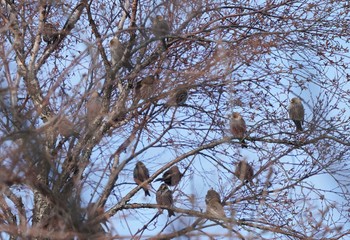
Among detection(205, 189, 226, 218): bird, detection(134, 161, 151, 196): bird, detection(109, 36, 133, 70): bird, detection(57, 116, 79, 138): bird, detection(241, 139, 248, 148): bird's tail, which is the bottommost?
detection(205, 189, 226, 218): bird

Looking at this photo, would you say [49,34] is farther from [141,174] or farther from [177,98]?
[177,98]

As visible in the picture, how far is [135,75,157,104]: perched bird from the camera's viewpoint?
8.52 m

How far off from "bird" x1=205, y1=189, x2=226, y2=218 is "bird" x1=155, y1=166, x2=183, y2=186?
2.09ft

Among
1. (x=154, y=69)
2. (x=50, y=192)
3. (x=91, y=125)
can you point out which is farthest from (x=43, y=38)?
(x=50, y=192)

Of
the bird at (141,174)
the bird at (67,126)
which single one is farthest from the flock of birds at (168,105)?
the bird at (67,126)

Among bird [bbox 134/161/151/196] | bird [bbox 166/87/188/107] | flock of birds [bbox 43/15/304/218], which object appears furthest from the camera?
bird [bbox 134/161/151/196]

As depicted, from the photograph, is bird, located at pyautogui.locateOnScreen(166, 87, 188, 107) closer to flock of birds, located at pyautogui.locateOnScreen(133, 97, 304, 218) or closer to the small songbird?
the small songbird

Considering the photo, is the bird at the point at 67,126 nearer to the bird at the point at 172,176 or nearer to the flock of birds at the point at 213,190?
the flock of birds at the point at 213,190

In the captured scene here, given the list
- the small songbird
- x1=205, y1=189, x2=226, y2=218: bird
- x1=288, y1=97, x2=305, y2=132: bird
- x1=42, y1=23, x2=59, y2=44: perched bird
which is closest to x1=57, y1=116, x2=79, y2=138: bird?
the small songbird

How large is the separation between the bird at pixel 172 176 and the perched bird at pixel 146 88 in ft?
4.08

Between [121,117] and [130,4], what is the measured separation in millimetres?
1980

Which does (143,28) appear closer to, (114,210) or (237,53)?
(237,53)

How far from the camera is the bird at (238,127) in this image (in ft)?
31.1

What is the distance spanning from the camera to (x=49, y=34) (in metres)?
→ 10.7
